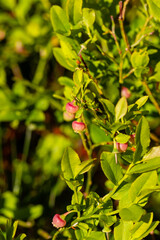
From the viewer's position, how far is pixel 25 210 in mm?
993

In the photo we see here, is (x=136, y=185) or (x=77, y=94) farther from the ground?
(x=77, y=94)

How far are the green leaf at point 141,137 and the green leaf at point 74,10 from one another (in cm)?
22

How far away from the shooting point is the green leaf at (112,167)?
20.2 inches

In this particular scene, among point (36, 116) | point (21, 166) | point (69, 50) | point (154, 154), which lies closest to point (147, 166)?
point (154, 154)

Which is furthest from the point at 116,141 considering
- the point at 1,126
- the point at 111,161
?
the point at 1,126

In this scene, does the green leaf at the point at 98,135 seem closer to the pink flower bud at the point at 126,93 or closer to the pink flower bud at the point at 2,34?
the pink flower bud at the point at 126,93

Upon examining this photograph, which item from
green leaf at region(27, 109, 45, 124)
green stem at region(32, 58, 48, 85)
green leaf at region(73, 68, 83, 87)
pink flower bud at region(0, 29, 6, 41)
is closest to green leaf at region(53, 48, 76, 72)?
green leaf at region(73, 68, 83, 87)

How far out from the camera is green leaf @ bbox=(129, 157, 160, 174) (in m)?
0.48

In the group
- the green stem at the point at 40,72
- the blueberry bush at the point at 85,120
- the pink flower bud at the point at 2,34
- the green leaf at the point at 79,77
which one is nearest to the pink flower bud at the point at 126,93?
the blueberry bush at the point at 85,120

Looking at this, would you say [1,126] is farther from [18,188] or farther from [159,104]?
[159,104]

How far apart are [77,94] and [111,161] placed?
114mm

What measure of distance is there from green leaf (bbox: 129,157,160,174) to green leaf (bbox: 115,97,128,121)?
7 centimetres

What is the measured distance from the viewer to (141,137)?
49 centimetres

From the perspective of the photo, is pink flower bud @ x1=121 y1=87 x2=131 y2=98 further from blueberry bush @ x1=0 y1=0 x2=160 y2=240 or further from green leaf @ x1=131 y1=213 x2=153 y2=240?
green leaf @ x1=131 y1=213 x2=153 y2=240
